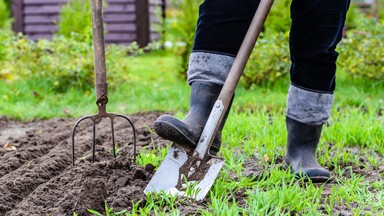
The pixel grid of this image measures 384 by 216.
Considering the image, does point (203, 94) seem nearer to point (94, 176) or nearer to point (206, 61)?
point (206, 61)

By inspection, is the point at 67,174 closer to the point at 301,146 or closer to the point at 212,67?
the point at 212,67

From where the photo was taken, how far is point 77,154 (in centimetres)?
316

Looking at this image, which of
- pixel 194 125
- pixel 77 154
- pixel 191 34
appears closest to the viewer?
pixel 194 125

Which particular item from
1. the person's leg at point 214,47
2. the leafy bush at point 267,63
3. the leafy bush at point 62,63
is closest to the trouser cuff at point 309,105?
the person's leg at point 214,47

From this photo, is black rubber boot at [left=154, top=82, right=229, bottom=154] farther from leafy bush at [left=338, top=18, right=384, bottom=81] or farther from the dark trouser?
leafy bush at [left=338, top=18, right=384, bottom=81]

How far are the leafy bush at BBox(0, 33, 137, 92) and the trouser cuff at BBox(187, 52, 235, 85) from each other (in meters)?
3.43

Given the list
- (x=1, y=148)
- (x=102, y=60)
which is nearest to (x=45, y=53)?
(x=1, y=148)

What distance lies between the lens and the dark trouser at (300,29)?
2.49m

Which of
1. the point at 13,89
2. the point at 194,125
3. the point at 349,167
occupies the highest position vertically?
the point at 194,125

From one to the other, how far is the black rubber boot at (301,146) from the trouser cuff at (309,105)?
1.2 inches

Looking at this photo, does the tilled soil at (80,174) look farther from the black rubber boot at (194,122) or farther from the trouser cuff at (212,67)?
the trouser cuff at (212,67)

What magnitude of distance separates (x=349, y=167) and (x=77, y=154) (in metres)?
1.40

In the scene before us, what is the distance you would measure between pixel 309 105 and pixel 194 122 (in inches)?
23.1

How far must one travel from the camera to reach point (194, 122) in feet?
7.96
